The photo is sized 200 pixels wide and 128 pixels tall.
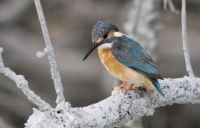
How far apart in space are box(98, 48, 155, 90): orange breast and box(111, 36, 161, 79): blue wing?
2 cm

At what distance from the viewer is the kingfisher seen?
3.50 meters

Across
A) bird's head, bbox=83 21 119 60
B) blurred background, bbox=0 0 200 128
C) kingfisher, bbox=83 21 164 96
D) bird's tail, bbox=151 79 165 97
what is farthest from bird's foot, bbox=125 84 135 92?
blurred background, bbox=0 0 200 128

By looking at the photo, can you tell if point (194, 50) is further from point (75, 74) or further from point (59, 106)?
point (59, 106)

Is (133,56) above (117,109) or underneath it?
above

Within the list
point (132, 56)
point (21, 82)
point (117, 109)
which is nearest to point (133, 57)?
point (132, 56)

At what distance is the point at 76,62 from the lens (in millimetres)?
7168

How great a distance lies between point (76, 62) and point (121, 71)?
142 inches

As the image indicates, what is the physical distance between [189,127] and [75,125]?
4502 millimetres

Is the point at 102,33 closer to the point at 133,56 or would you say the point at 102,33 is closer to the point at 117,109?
the point at 133,56

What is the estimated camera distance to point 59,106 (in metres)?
2.92

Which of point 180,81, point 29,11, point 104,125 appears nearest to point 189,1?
point 29,11

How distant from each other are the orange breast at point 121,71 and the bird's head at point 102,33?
55 mm

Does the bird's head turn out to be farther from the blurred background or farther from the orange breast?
the blurred background

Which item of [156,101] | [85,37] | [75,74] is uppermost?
[85,37]
